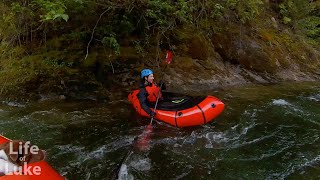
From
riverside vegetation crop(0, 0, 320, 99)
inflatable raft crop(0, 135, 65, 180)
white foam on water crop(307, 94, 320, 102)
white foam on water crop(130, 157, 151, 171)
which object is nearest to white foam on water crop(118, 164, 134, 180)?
white foam on water crop(130, 157, 151, 171)

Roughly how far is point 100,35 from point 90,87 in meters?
1.17

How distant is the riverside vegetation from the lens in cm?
701

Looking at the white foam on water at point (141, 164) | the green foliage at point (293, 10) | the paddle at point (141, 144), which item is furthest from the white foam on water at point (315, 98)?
the white foam on water at point (141, 164)

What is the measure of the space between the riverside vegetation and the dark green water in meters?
0.90

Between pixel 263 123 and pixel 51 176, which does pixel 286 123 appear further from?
pixel 51 176

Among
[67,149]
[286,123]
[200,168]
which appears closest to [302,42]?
[286,123]

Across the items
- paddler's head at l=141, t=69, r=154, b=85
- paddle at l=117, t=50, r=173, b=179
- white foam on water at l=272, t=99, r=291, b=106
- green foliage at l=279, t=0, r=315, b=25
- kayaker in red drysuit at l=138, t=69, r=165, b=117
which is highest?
green foliage at l=279, t=0, r=315, b=25

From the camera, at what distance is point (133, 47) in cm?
868

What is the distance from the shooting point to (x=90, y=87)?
7910 millimetres

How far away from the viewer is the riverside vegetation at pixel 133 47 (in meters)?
7.01

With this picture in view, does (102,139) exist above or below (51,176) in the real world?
below

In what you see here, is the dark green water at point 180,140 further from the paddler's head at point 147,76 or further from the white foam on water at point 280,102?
the paddler's head at point 147,76

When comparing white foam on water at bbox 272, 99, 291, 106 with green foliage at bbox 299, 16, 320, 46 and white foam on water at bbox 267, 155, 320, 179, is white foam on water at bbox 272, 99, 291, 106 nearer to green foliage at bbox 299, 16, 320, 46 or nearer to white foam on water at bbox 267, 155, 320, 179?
white foam on water at bbox 267, 155, 320, 179

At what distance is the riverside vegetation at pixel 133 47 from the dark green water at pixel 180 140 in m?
0.90
